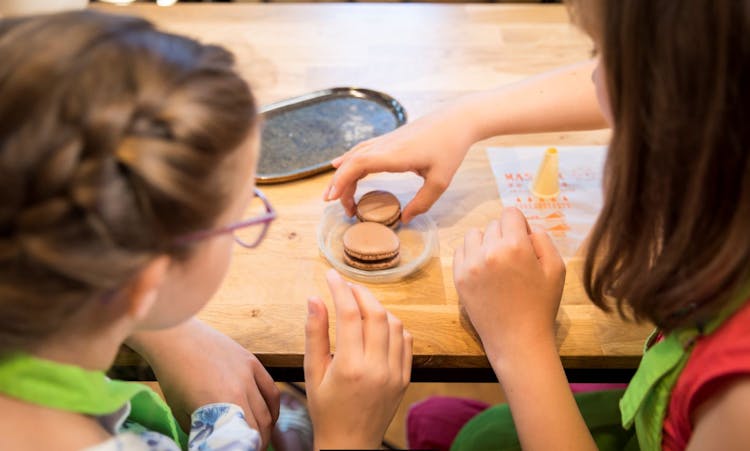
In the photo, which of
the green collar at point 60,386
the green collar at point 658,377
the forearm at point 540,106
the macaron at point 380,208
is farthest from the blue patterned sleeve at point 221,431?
the forearm at point 540,106

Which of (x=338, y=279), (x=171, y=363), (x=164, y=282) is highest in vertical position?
(x=164, y=282)

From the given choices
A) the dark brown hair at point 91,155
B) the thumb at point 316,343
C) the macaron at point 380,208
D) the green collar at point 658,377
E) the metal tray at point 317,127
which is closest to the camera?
the dark brown hair at point 91,155

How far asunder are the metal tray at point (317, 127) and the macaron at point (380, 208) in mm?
128

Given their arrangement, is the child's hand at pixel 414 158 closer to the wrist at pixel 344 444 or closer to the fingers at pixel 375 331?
the fingers at pixel 375 331

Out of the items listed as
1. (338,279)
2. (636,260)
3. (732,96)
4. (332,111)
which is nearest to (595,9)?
(732,96)

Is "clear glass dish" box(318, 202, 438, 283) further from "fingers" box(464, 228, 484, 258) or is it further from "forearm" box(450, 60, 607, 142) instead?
"forearm" box(450, 60, 607, 142)

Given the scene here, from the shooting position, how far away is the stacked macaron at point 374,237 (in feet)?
3.24

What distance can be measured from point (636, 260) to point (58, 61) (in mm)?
649

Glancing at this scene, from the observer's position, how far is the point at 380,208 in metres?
1.06

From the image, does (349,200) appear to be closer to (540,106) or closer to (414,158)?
(414,158)

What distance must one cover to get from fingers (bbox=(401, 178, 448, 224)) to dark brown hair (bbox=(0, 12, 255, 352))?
0.51 m

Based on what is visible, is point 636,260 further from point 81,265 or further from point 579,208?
point 81,265

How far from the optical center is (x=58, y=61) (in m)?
0.51

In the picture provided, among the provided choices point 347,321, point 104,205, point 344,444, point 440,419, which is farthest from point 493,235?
point 104,205
